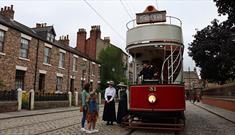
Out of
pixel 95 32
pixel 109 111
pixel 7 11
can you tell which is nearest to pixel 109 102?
pixel 109 111

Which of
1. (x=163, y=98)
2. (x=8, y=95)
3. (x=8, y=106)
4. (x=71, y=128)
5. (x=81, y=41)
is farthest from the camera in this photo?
(x=81, y=41)

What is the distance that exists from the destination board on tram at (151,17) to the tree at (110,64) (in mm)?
33173

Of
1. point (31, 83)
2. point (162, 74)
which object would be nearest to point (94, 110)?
point (162, 74)

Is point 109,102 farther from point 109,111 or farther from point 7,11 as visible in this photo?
point 7,11

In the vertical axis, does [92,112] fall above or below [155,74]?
below

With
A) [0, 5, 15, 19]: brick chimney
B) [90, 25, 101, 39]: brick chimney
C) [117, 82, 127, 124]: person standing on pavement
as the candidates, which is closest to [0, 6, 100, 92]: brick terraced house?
[0, 5, 15, 19]: brick chimney

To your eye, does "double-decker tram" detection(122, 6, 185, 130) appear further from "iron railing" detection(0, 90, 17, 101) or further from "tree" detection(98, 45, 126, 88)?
"tree" detection(98, 45, 126, 88)

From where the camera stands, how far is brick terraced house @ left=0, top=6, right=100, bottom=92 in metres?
22.5

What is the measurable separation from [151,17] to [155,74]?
247 cm

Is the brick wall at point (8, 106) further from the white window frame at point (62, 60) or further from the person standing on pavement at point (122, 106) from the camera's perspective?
the white window frame at point (62, 60)

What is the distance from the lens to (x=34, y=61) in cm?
2595

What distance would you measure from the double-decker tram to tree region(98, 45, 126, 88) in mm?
32685

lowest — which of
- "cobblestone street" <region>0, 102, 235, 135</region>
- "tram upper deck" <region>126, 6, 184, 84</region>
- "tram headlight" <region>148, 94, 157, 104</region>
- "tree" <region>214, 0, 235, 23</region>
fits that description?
"cobblestone street" <region>0, 102, 235, 135</region>

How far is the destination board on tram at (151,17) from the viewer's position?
37.3ft
